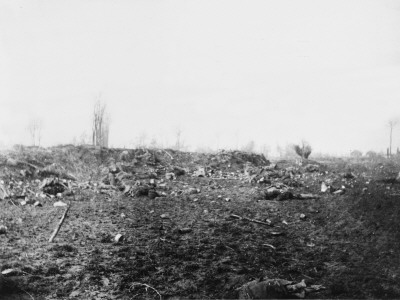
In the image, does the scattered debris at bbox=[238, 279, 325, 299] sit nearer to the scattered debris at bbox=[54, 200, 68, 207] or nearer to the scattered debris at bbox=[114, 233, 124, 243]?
the scattered debris at bbox=[114, 233, 124, 243]

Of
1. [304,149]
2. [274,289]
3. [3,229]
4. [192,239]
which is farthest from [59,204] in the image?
[304,149]

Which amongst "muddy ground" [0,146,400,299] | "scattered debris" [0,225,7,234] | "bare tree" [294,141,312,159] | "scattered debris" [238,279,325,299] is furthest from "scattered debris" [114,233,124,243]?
"bare tree" [294,141,312,159]

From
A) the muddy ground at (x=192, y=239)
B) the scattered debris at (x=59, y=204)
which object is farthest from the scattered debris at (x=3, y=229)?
the scattered debris at (x=59, y=204)

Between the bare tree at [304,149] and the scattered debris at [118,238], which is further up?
the bare tree at [304,149]

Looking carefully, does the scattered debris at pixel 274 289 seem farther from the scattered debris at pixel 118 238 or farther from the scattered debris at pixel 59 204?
the scattered debris at pixel 59 204

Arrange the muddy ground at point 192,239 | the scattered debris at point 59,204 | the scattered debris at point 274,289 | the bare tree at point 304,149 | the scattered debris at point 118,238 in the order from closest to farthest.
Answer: the scattered debris at point 274,289, the muddy ground at point 192,239, the scattered debris at point 118,238, the scattered debris at point 59,204, the bare tree at point 304,149

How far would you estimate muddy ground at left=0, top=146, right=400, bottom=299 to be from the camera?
164 inches

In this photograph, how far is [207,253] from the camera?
5.29 m

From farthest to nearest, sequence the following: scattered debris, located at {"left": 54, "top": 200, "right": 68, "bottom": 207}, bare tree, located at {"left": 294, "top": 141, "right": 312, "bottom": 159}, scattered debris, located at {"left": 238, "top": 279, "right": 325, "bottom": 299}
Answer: bare tree, located at {"left": 294, "top": 141, "right": 312, "bottom": 159}, scattered debris, located at {"left": 54, "top": 200, "right": 68, "bottom": 207}, scattered debris, located at {"left": 238, "top": 279, "right": 325, "bottom": 299}

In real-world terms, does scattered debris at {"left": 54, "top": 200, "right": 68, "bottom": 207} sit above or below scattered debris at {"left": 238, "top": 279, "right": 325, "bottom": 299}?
above

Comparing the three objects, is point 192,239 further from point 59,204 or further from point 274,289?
point 59,204

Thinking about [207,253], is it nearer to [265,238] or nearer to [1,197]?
[265,238]

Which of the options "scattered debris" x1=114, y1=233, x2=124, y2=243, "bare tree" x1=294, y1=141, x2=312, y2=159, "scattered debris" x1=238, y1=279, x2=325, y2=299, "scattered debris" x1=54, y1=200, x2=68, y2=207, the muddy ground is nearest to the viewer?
"scattered debris" x1=238, y1=279, x2=325, y2=299

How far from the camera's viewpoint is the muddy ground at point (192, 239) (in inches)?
164
